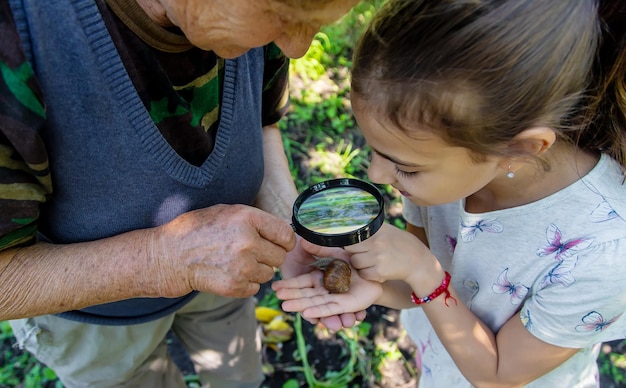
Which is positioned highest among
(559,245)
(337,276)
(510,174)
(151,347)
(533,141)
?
(533,141)

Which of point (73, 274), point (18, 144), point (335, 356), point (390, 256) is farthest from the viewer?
point (335, 356)

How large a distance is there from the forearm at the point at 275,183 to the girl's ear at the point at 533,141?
1.05 metres

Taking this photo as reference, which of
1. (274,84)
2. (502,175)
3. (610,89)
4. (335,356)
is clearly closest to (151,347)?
(274,84)

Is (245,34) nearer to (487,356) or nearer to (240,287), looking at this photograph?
(240,287)

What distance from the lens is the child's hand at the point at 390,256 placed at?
2.04 m

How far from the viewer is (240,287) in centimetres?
187

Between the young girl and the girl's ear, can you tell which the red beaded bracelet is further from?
the girl's ear

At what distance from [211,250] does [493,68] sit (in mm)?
998

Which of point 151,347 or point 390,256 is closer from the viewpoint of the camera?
point 390,256

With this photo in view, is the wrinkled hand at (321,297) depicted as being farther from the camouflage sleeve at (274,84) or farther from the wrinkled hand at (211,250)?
the camouflage sleeve at (274,84)

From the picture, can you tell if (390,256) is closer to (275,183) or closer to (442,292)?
(442,292)

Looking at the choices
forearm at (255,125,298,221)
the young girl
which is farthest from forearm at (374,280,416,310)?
forearm at (255,125,298,221)

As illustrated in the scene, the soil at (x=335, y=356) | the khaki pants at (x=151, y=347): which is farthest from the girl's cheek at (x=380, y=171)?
the soil at (x=335, y=356)

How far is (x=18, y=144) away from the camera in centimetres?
143
